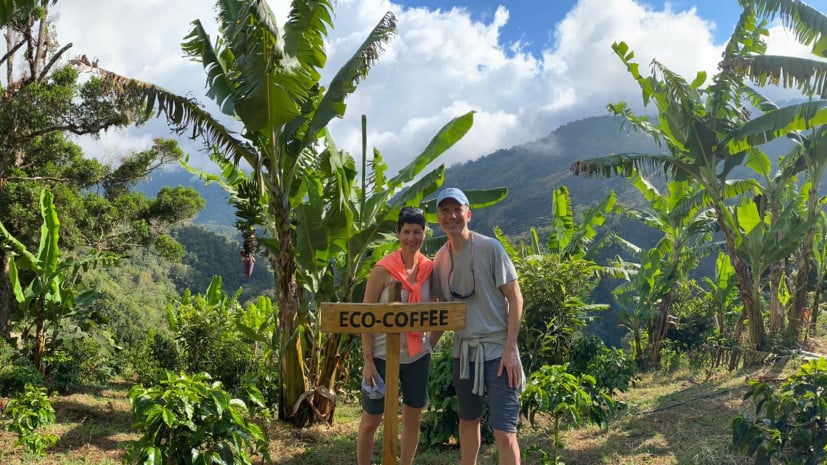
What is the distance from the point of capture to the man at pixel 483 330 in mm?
2559

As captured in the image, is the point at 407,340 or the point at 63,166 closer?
the point at 407,340

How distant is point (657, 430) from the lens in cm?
476

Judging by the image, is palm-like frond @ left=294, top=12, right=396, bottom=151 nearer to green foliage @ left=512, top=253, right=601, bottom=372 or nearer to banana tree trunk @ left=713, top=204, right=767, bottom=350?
green foliage @ left=512, top=253, right=601, bottom=372

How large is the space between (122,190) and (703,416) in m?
9.48

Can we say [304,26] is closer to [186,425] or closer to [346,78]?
[346,78]

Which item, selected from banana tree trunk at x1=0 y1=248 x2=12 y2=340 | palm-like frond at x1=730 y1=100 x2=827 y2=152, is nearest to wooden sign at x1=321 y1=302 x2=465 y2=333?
palm-like frond at x1=730 y1=100 x2=827 y2=152

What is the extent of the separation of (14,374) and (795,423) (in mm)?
6595

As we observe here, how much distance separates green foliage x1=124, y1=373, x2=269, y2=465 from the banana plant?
4.25 m

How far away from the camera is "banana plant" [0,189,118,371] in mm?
5863

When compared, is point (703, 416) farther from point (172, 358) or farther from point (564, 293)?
point (172, 358)

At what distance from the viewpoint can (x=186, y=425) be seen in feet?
8.46

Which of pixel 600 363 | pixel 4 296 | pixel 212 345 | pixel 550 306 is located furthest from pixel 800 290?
pixel 4 296

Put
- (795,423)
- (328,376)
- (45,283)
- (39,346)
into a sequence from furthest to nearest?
(39,346) < (45,283) < (328,376) < (795,423)

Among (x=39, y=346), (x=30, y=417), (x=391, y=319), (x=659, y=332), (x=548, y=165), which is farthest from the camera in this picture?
(x=548, y=165)
